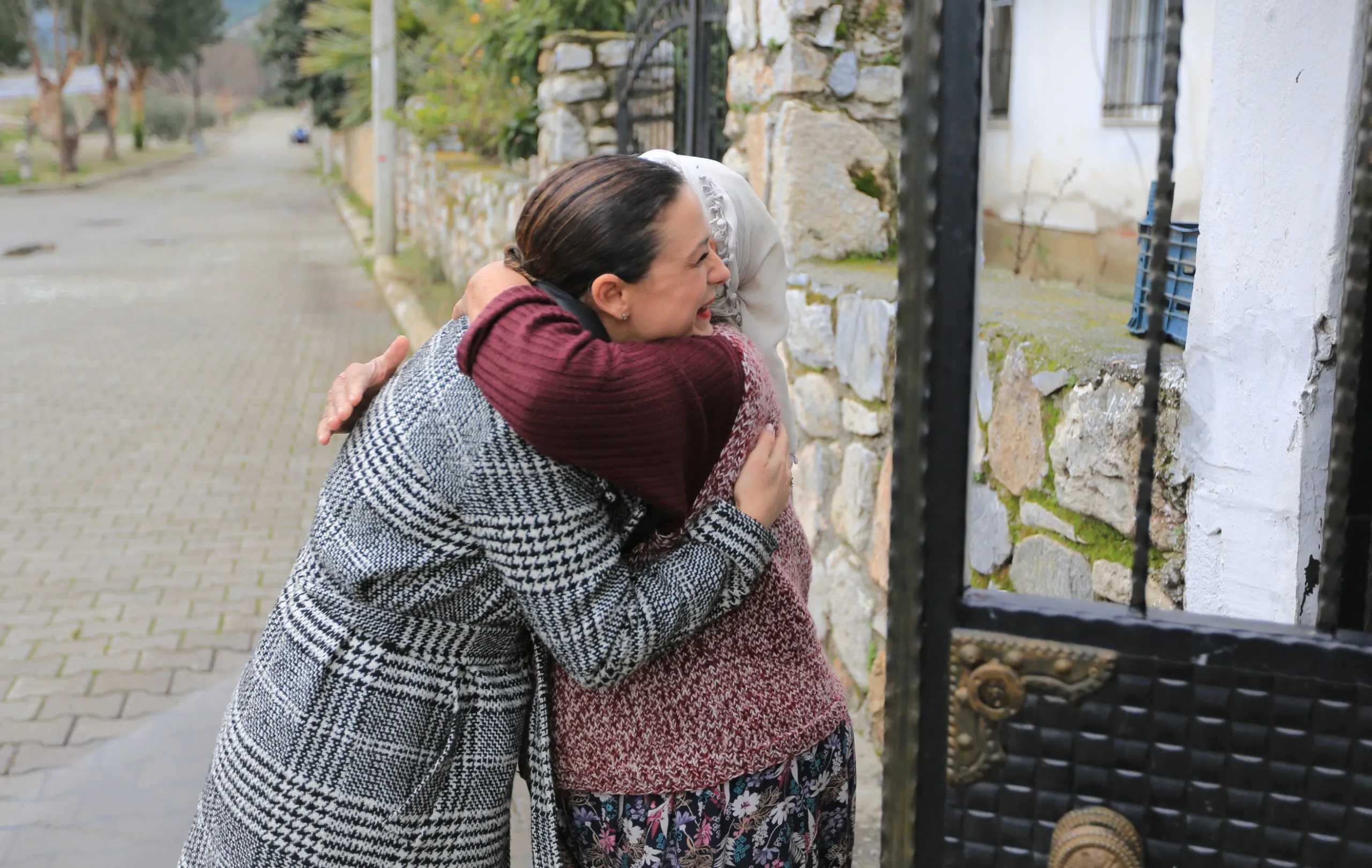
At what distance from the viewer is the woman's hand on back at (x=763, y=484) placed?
5.72 ft

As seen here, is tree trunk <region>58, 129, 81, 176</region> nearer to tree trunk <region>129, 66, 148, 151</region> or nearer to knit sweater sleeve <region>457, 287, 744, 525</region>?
tree trunk <region>129, 66, 148, 151</region>

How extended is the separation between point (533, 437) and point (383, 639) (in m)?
0.40

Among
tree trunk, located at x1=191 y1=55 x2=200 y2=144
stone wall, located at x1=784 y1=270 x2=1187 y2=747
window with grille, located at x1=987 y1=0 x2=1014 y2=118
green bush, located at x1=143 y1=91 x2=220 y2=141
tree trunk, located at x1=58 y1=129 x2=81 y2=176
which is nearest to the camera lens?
stone wall, located at x1=784 y1=270 x2=1187 y2=747

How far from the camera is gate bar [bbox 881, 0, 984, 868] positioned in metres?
1.15

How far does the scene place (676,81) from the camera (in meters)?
6.32

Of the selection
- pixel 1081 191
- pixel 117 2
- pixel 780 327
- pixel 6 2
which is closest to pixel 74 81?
pixel 117 2

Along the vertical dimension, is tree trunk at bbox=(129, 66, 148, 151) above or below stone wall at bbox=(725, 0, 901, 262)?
above

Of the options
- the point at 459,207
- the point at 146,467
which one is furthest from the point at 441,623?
the point at 459,207

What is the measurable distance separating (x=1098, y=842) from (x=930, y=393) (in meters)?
0.43

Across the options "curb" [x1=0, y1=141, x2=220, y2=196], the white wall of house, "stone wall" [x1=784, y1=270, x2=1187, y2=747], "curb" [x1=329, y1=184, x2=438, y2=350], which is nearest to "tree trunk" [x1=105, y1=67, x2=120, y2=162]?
"curb" [x1=0, y1=141, x2=220, y2=196]

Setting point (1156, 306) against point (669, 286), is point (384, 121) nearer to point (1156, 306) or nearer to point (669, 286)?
point (669, 286)

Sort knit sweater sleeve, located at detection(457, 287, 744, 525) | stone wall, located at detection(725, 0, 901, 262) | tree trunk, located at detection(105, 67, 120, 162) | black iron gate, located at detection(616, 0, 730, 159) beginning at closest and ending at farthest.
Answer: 1. knit sweater sleeve, located at detection(457, 287, 744, 525)
2. stone wall, located at detection(725, 0, 901, 262)
3. black iron gate, located at detection(616, 0, 730, 159)
4. tree trunk, located at detection(105, 67, 120, 162)

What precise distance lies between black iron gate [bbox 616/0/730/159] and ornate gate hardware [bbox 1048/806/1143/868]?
155 inches

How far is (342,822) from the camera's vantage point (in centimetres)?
179
